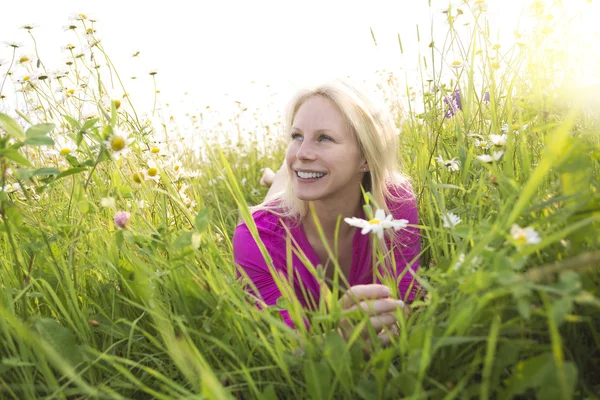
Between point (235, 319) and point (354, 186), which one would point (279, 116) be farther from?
point (235, 319)

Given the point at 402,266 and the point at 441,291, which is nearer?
the point at 441,291

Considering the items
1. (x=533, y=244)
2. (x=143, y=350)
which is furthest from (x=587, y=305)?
(x=143, y=350)

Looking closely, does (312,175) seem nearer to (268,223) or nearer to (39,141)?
(268,223)

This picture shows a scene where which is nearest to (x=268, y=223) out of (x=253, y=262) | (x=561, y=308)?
(x=253, y=262)

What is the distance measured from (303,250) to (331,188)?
28cm

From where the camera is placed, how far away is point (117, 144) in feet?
4.46

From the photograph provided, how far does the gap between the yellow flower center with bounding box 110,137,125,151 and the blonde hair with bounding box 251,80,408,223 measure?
3.16 feet

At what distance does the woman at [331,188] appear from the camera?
219 cm

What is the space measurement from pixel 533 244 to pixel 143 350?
100 cm

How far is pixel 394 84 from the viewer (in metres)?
3.24

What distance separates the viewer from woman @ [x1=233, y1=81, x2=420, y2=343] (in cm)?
219

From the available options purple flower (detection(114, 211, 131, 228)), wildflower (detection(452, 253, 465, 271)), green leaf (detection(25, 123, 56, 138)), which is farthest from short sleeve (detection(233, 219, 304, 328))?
wildflower (detection(452, 253, 465, 271))

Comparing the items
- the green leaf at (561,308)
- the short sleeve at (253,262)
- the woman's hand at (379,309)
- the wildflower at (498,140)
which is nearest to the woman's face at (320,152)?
the short sleeve at (253,262)

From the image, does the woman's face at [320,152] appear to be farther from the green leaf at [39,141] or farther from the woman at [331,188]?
the green leaf at [39,141]
